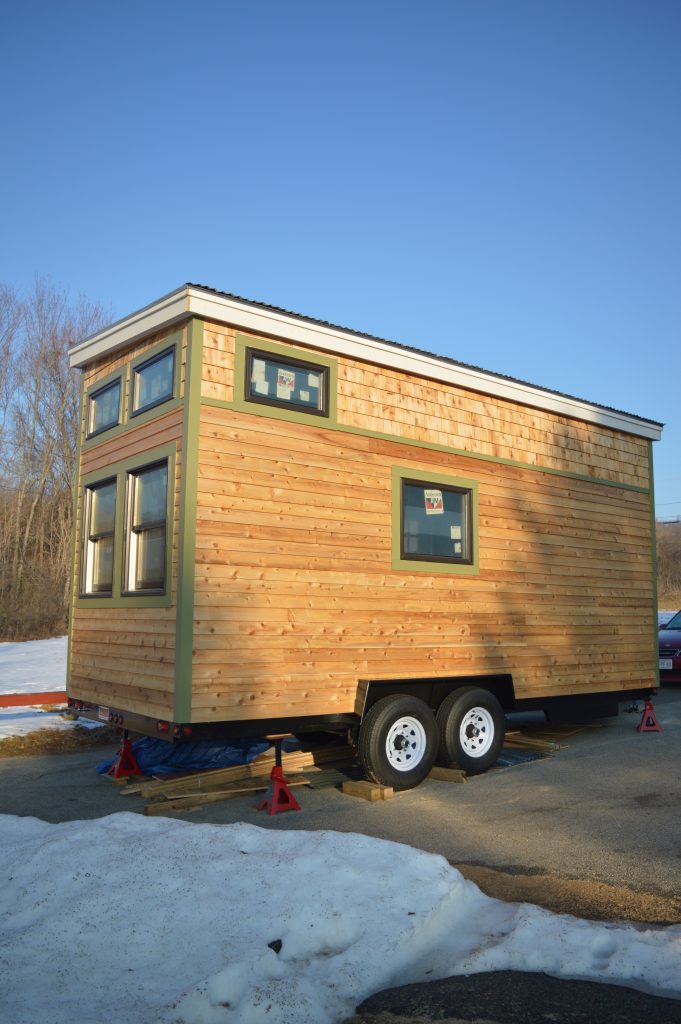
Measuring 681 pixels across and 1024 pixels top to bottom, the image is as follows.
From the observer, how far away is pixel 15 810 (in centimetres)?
723

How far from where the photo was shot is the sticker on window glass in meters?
9.13

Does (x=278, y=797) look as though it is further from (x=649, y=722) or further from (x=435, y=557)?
(x=649, y=722)

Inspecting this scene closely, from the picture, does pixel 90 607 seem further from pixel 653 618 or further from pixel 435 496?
pixel 653 618

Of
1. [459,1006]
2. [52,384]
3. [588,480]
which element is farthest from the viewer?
[52,384]

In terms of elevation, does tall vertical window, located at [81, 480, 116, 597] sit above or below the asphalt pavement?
above

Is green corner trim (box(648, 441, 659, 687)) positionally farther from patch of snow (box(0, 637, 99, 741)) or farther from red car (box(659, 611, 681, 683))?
patch of snow (box(0, 637, 99, 741))

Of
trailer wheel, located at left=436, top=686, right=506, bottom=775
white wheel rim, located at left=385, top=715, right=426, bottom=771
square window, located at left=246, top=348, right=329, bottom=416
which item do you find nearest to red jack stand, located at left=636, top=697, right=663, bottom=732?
trailer wheel, located at left=436, top=686, right=506, bottom=775

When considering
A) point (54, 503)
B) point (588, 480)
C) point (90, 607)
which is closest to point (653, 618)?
point (588, 480)

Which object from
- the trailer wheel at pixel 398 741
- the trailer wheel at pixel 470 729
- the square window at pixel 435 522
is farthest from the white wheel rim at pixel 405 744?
the square window at pixel 435 522

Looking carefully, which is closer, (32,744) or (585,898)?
(585,898)

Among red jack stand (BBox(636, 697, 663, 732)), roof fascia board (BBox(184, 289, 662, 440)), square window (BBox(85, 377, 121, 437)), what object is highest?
roof fascia board (BBox(184, 289, 662, 440))

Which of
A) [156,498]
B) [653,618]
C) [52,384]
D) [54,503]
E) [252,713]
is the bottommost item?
[252,713]

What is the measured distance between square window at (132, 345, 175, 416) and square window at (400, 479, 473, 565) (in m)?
2.66

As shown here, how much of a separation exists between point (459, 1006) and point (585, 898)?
1659 millimetres
